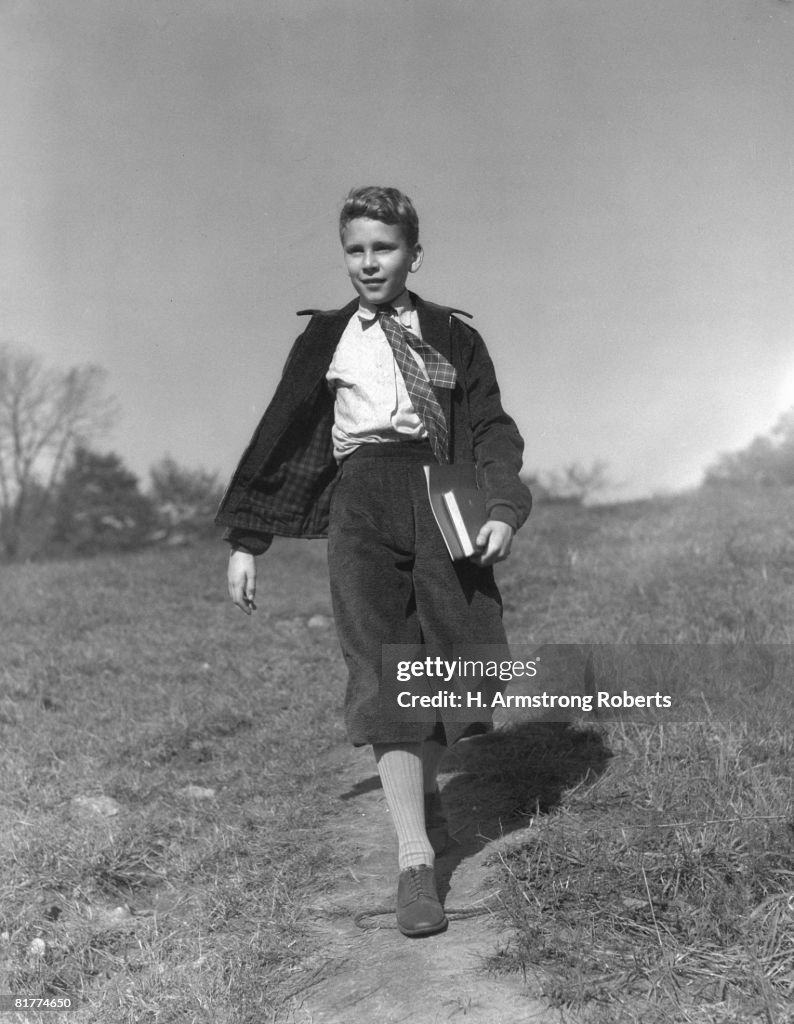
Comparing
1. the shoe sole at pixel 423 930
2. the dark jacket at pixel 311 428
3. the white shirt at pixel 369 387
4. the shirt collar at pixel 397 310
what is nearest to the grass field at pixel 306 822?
the shoe sole at pixel 423 930

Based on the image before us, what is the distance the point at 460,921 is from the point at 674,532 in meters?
5.43

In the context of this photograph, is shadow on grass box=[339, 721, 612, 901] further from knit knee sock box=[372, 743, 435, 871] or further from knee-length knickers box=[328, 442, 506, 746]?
knee-length knickers box=[328, 442, 506, 746]

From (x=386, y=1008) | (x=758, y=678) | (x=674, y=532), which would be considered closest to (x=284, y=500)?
(x=386, y=1008)

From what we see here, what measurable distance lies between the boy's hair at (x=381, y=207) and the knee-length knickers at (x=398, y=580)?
0.62 metres

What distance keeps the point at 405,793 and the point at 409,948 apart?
1.35 feet

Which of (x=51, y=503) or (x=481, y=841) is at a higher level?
(x=51, y=503)

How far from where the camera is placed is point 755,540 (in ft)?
22.1

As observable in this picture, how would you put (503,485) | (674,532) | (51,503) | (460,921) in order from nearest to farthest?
(460,921) → (503,485) → (674,532) → (51,503)

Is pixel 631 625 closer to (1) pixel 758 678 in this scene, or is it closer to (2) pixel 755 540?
(1) pixel 758 678

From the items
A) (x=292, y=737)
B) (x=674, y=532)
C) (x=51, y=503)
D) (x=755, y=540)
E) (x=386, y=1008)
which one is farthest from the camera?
(x=51, y=503)

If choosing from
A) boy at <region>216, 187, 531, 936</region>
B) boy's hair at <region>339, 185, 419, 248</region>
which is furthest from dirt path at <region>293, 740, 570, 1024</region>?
boy's hair at <region>339, 185, 419, 248</region>

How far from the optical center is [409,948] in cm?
249

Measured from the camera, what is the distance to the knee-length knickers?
283 cm

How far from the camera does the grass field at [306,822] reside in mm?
2299
